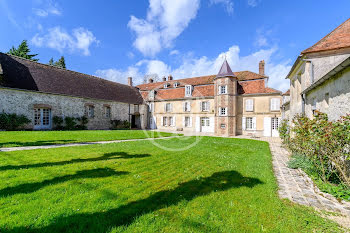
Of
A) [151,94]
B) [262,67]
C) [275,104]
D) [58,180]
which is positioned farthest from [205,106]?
[58,180]

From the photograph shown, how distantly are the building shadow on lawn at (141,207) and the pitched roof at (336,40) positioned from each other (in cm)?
747

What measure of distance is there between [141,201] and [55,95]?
18175 millimetres

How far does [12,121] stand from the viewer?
45.8 feet

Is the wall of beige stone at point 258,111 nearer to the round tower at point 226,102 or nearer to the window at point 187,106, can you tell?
the round tower at point 226,102

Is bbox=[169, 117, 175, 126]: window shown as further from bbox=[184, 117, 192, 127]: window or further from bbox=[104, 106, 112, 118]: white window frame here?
bbox=[104, 106, 112, 118]: white window frame

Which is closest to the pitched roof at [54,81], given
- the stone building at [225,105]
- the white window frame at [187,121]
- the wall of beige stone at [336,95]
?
→ the stone building at [225,105]

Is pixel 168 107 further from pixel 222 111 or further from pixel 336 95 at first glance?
pixel 336 95

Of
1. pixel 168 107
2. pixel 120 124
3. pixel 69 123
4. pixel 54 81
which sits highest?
pixel 54 81

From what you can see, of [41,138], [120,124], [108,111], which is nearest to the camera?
[41,138]

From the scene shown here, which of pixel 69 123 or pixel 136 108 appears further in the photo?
pixel 136 108

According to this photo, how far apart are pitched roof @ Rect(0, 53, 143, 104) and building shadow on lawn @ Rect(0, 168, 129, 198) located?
15556 millimetres

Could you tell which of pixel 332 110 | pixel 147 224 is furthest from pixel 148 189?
pixel 332 110

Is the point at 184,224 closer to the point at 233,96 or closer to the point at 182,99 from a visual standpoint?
the point at 233,96

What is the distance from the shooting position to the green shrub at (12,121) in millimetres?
13516
